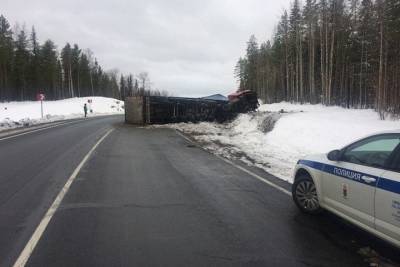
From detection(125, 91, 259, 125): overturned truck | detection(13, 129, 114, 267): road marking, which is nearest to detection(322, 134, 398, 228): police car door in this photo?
detection(13, 129, 114, 267): road marking

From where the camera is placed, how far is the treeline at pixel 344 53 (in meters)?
27.1

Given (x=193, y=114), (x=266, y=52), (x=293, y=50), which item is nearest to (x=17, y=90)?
(x=266, y=52)

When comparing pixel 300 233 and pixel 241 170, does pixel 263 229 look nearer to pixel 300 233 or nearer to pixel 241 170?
pixel 300 233

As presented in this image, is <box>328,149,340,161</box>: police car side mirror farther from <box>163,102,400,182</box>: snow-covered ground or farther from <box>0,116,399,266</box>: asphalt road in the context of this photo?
<box>163,102,400,182</box>: snow-covered ground

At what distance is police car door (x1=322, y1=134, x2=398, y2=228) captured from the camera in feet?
17.0

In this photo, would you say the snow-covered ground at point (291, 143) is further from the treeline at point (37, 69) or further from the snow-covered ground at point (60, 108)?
the treeline at point (37, 69)

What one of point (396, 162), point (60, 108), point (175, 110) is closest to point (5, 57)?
point (60, 108)

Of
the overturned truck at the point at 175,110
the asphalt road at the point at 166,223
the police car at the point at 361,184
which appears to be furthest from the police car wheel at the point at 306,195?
the overturned truck at the point at 175,110

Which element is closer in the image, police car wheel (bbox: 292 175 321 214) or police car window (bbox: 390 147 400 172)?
police car window (bbox: 390 147 400 172)

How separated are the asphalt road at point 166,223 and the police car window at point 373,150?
100 cm

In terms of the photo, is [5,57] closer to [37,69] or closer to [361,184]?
[37,69]

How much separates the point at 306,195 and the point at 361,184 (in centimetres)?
154

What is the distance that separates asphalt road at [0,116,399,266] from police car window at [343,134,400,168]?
100 centimetres

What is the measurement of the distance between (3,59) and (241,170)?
8910cm
